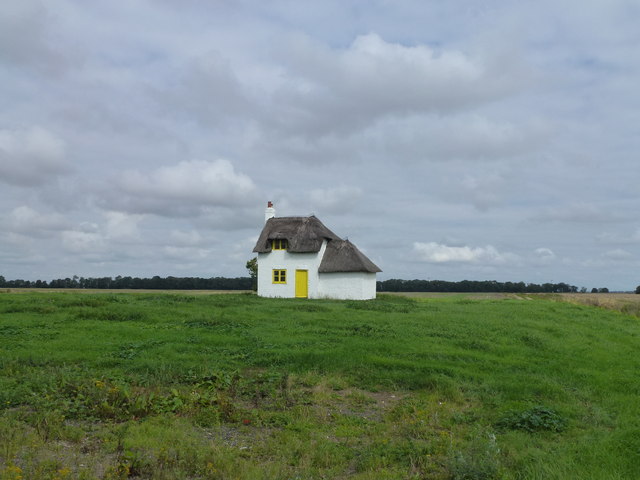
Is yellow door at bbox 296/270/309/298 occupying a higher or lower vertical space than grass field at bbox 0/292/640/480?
higher

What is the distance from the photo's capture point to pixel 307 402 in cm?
926

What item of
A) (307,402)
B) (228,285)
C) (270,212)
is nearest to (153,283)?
(228,285)

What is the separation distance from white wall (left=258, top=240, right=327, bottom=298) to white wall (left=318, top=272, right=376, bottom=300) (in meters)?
0.65

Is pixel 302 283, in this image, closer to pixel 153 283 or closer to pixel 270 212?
pixel 270 212

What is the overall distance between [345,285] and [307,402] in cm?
2735

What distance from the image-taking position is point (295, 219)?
3891 centimetres

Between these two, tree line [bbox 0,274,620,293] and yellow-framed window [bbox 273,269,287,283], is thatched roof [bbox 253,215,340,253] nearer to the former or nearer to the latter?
yellow-framed window [bbox 273,269,287,283]

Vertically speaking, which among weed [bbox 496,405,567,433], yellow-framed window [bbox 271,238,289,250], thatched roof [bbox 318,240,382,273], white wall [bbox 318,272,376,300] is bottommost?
weed [bbox 496,405,567,433]

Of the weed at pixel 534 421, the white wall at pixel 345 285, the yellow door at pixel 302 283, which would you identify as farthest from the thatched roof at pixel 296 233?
the weed at pixel 534 421

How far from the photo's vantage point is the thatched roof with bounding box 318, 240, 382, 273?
3606cm

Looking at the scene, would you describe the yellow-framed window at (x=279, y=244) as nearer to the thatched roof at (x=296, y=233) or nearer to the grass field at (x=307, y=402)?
the thatched roof at (x=296, y=233)

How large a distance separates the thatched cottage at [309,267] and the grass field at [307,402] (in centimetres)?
1903

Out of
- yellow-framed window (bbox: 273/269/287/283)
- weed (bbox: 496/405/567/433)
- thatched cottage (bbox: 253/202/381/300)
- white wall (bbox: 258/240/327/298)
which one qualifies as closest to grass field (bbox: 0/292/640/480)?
weed (bbox: 496/405/567/433)

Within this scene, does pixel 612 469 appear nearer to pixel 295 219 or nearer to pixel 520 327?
pixel 520 327
